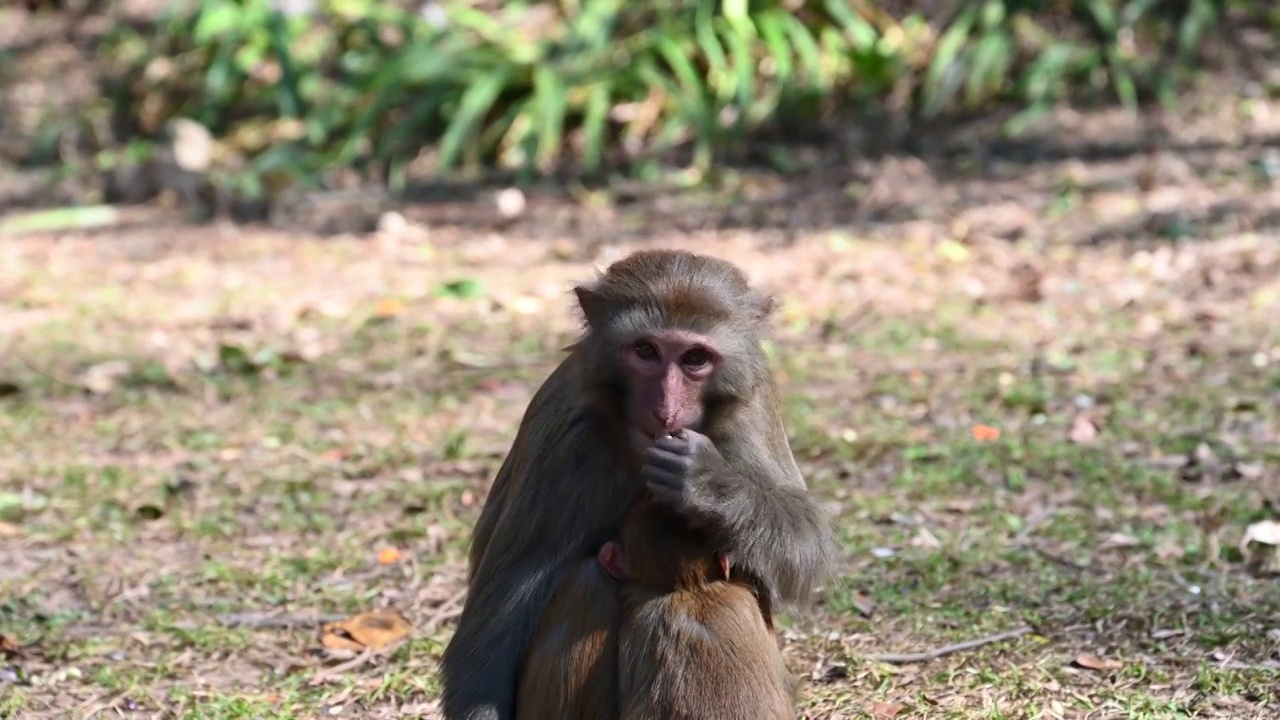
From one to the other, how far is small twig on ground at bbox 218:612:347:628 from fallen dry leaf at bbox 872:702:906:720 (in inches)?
63.5

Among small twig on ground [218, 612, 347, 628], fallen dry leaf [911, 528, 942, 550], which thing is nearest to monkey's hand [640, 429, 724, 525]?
small twig on ground [218, 612, 347, 628]

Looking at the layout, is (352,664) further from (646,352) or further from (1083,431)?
(1083,431)

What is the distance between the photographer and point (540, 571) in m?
3.63

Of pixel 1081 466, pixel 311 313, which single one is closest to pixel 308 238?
pixel 311 313

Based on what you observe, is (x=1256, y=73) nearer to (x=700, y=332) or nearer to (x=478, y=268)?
(x=478, y=268)

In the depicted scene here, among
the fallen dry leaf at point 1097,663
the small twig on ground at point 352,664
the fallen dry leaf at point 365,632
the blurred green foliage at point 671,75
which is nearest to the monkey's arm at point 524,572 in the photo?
the small twig on ground at point 352,664

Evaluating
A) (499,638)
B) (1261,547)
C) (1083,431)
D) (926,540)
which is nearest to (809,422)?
(1083,431)

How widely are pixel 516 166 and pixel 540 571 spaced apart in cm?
792

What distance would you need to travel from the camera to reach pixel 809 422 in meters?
6.46

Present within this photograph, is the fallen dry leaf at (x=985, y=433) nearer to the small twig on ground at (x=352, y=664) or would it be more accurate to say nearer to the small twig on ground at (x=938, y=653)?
the small twig on ground at (x=938, y=653)

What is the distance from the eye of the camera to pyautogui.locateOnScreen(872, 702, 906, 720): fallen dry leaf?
13.4ft

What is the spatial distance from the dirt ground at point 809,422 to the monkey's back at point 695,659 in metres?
0.77

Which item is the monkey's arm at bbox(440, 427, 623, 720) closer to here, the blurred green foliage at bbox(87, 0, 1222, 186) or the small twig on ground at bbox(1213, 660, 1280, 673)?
the small twig on ground at bbox(1213, 660, 1280, 673)

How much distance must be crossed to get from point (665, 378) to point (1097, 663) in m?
1.60
